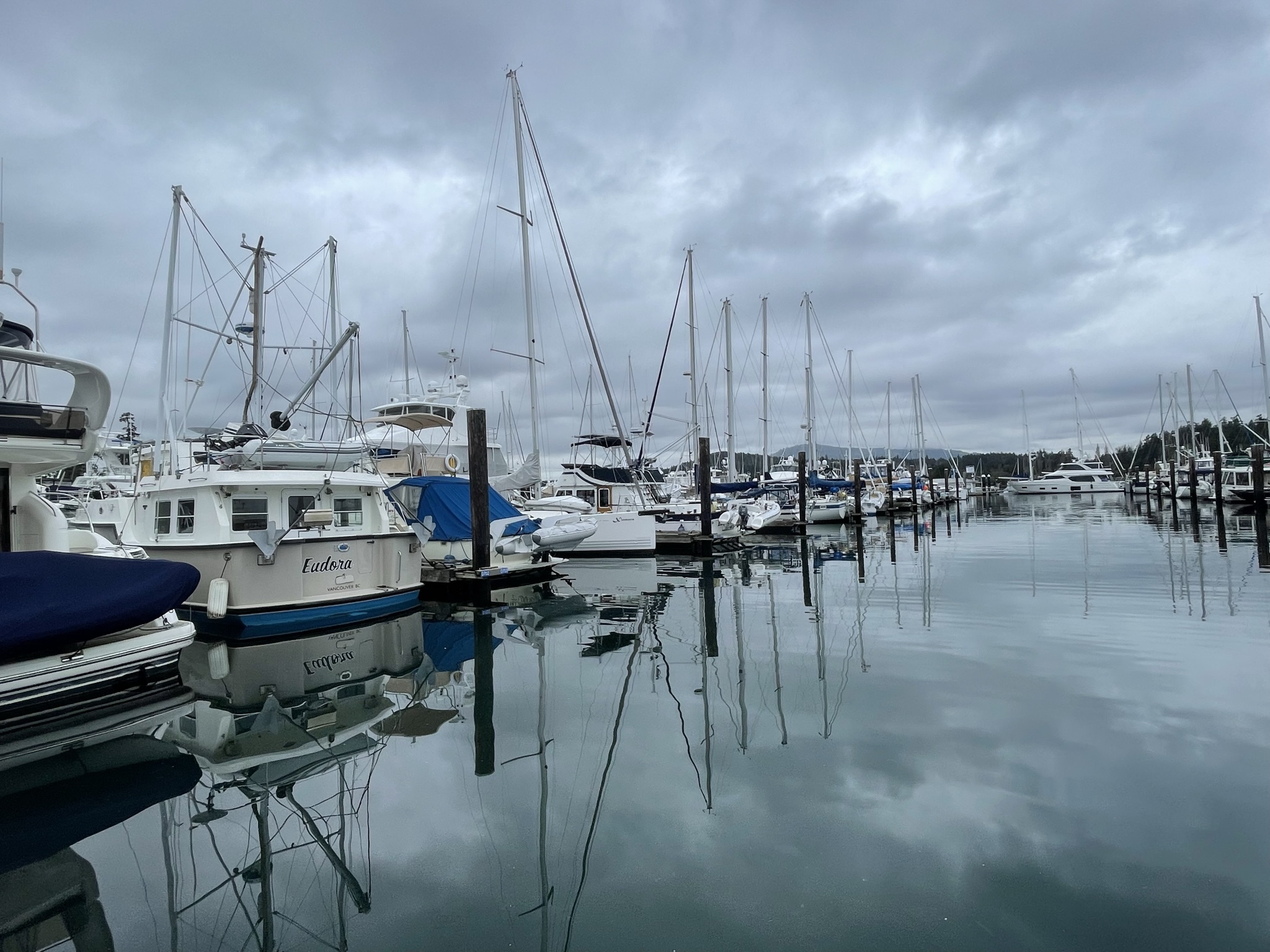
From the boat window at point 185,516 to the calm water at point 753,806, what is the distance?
11.2ft

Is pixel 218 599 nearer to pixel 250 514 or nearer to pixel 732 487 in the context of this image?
pixel 250 514

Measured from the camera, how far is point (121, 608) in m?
7.65

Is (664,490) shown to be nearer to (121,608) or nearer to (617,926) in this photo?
(121,608)

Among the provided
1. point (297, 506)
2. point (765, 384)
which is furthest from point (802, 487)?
point (297, 506)

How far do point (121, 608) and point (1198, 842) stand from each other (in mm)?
9686

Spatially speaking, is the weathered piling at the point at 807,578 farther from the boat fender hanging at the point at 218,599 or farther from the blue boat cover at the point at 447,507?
the boat fender hanging at the point at 218,599

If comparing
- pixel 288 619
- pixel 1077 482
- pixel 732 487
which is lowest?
pixel 288 619

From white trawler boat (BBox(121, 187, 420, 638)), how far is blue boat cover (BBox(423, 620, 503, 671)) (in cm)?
111

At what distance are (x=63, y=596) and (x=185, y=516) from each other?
242 inches

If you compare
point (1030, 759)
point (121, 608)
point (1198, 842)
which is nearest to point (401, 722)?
point (121, 608)

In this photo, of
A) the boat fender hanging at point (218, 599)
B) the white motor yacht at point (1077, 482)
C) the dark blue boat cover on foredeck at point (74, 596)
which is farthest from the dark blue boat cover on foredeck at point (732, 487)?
the white motor yacht at point (1077, 482)

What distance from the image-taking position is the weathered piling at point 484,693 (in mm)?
6691

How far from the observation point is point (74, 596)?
7375mm

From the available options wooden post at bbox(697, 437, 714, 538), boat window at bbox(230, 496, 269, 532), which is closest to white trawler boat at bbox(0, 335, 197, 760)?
boat window at bbox(230, 496, 269, 532)
